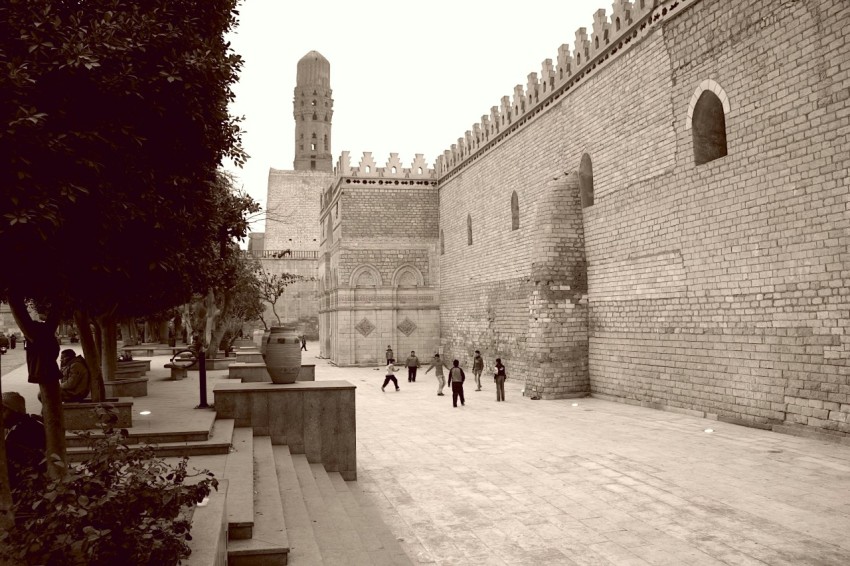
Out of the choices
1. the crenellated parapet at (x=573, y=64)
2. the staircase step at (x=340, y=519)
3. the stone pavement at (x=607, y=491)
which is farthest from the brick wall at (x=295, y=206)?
the staircase step at (x=340, y=519)

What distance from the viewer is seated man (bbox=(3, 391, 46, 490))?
5.23 meters

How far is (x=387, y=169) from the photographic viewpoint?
94.4ft

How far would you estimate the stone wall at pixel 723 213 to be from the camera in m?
9.95

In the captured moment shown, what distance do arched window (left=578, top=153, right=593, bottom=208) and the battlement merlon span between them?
12411 mm

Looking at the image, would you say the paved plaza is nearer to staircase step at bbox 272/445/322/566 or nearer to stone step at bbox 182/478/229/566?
staircase step at bbox 272/445/322/566

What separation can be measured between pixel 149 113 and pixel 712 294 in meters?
10.5

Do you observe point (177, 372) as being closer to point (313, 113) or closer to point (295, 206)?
point (295, 206)

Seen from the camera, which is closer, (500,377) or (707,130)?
(707,130)

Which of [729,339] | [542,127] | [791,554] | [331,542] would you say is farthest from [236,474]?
[542,127]

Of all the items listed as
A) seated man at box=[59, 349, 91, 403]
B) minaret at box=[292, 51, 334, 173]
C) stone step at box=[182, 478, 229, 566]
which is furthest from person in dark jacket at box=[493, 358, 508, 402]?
minaret at box=[292, 51, 334, 173]

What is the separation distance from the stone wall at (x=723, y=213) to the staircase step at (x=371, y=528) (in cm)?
699

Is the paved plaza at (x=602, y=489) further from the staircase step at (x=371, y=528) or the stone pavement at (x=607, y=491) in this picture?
the staircase step at (x=371, y=528)

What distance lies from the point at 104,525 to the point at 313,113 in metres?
67.4

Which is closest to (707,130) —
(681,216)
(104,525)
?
(681,216)
